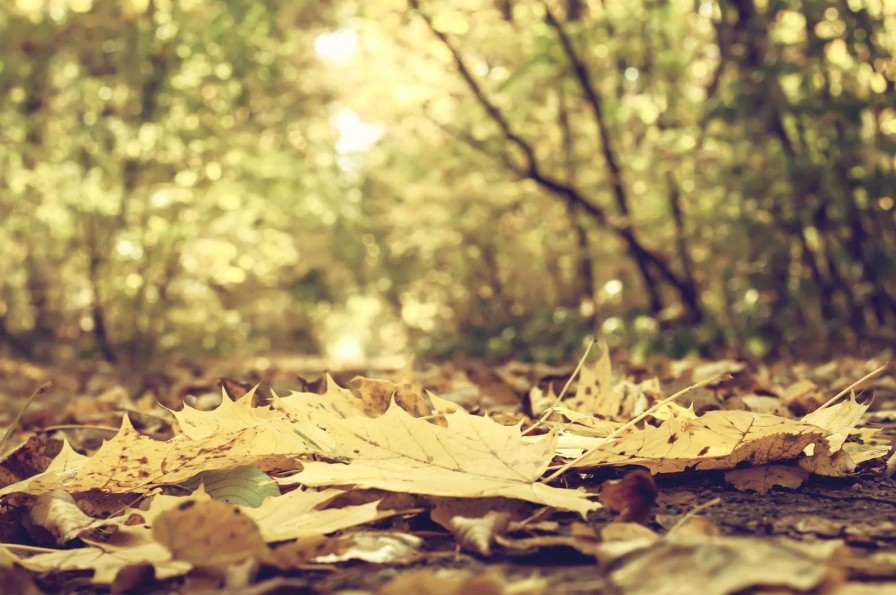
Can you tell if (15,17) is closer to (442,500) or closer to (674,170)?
(674,170)

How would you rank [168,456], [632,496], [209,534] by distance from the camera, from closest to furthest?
[209,534] < [632,496] < [168,456]

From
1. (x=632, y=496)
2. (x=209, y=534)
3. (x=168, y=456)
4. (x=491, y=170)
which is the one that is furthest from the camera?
(x=491, y=170)

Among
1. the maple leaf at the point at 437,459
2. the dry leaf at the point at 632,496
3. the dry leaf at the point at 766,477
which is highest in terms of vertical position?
the maple leaf at the point at 437,459

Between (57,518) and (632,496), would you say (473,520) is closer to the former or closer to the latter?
(632,496)

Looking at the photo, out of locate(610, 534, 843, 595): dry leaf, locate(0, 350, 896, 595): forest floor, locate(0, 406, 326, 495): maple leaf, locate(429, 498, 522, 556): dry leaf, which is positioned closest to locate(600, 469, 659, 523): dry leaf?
locate(0, 350, 896, 595): forest floor

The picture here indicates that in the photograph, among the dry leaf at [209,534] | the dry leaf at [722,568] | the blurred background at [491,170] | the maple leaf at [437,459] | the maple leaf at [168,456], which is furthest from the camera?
the blurred background at [491,170]

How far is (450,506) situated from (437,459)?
0.23ft

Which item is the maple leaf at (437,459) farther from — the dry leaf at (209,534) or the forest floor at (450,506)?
the dry leaf at (209,534)

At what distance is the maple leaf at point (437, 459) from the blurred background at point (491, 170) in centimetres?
304

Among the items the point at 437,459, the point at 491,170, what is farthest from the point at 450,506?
the point at 491,170

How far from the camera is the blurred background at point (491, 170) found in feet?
12.8

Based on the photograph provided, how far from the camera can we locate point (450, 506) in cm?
96

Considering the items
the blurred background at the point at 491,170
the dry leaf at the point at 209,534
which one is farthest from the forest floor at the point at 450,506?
the blurred background at the point at 491,170

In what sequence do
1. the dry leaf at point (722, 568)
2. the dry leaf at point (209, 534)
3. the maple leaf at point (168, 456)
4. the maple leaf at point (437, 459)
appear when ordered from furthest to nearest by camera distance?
the maple leaf at point (168, 456) → the maple leaf at point (437, 459) → the dry leaf at point (209, 534) → the dry leaf at point (722, 568)
